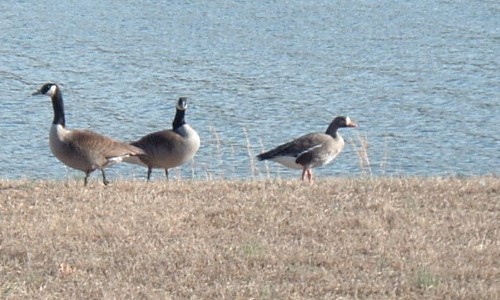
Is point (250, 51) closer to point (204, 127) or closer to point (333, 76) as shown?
point (333, 76)

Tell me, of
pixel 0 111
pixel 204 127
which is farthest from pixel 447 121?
pixel 0 111

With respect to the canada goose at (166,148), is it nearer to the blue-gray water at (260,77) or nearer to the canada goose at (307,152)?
the canada goose at (307,152)

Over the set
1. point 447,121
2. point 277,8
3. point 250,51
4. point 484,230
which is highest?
point 277,8

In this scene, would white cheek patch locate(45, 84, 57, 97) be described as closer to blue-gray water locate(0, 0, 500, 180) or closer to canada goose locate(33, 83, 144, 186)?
canada goose locate(33, 83, 144, 186)

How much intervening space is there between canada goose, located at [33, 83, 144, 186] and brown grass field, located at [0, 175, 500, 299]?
571mm

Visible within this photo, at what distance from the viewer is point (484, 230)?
29.2 feet

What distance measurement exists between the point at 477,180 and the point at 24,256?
4622 millimetres

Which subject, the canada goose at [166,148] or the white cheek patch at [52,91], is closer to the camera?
the white cheek patch at [52,91]

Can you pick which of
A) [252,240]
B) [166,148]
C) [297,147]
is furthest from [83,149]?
[252,240]

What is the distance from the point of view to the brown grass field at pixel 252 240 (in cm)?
752

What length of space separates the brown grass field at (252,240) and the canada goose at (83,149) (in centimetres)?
57

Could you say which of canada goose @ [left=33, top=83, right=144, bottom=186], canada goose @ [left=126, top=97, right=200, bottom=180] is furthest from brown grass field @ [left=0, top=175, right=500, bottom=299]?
canada goose @ [left=126, top=97, right=200, bottom=180]

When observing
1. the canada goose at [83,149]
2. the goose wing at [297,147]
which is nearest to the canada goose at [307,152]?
the goose wing at [297,147]

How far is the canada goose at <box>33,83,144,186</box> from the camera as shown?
1140cm
